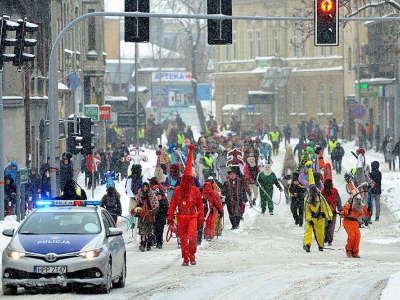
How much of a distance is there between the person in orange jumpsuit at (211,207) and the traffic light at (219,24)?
3288 millimetres

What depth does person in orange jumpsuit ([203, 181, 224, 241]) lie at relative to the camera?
25969mm

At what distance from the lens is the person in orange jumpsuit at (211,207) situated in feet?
85.2

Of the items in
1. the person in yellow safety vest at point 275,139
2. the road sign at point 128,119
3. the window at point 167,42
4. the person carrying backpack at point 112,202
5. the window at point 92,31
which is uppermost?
the window at point 167,42

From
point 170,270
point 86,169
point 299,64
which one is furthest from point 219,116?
point 170,270

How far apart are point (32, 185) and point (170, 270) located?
14970 mm

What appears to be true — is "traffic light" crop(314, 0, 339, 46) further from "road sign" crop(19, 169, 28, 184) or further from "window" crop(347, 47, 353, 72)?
"window" crop(347, 47, 353, 72)

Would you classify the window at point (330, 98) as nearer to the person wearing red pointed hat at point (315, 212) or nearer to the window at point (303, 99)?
the window at point (303, 99)

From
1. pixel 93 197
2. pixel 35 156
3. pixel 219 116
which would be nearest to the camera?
pixel 93 197

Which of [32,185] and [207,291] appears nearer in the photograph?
[207,291]

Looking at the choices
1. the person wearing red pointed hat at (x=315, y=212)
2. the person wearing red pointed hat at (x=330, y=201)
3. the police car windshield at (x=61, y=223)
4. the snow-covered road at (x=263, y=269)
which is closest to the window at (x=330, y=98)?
the snow-covered road at (x=263, y=269)

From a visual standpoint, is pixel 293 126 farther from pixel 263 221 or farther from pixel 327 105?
pixel 263 221

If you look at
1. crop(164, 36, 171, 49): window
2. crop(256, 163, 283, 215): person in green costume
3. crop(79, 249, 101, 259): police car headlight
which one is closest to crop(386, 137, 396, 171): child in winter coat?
crop(256, 163, 283, 215): person in green costume

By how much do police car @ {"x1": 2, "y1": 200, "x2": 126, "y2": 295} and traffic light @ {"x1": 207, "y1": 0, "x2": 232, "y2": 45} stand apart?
27.4 feet

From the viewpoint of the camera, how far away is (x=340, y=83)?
9212 cm
